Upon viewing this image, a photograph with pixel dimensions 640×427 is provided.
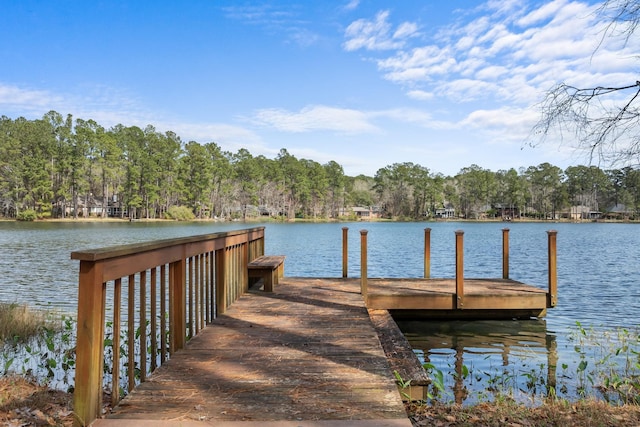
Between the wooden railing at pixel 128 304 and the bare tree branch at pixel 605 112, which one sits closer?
the wooden railing at pixel 128 304

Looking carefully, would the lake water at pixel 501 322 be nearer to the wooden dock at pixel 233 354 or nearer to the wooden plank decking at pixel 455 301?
the wooden plank decking at pixel 455 301

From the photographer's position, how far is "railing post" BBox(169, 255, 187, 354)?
12.2ft

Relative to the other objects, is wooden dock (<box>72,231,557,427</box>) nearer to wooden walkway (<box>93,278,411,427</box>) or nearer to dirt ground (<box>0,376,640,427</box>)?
wooden walkway (<box>93,278,411,427</box>)

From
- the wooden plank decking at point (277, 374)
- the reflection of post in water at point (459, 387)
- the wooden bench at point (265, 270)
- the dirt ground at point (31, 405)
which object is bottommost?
the reflection of post in water at point (459, 387)

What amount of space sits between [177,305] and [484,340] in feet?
17.2

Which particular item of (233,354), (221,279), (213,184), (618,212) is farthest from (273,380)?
(618,212)

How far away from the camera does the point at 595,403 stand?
139 inches

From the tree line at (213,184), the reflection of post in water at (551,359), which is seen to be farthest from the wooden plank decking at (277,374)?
the tree line at (213,184)

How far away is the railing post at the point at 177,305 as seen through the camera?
371 cm

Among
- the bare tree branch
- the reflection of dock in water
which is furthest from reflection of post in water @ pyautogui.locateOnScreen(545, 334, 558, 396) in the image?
the bare tree branch

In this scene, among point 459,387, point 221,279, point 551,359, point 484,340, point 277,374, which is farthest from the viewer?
point 484,340

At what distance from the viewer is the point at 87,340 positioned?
2.35 metres

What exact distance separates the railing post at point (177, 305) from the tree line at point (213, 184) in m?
64.3

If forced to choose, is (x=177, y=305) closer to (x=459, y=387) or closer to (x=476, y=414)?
(x=476, y=414)
